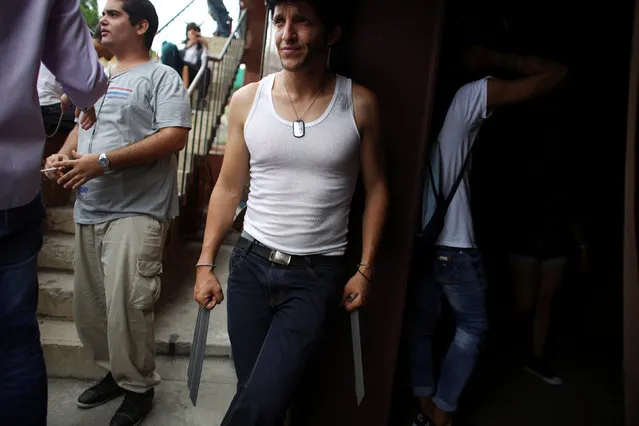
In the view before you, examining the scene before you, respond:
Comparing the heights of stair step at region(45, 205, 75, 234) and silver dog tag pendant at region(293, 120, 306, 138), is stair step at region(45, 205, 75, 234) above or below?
below

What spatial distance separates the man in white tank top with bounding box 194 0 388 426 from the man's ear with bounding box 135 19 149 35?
107 cm

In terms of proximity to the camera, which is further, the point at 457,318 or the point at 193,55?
the point at 193,55

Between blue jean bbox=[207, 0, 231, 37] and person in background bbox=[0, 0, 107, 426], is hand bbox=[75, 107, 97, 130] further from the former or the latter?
blue jean bbox=[207, 0, 231, 37]

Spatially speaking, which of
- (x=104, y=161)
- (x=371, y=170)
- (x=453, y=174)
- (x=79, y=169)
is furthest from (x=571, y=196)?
(x=79, y=169)

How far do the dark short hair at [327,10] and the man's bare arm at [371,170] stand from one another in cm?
29

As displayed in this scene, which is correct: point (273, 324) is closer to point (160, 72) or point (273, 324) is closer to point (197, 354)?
point (197, 354)

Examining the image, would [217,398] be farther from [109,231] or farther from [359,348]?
[359,348]

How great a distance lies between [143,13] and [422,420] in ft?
9.32

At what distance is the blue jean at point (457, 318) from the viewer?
2.68m

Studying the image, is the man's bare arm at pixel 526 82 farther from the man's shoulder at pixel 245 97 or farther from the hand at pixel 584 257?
the hand at pixel 584 257

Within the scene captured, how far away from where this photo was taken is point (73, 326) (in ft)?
11.7

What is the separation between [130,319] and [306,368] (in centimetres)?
125

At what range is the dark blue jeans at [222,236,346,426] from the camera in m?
1.90

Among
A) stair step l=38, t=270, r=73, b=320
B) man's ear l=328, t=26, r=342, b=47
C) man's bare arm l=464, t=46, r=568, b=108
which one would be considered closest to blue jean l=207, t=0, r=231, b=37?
stair step l=38, t=270, r=73, b=320
